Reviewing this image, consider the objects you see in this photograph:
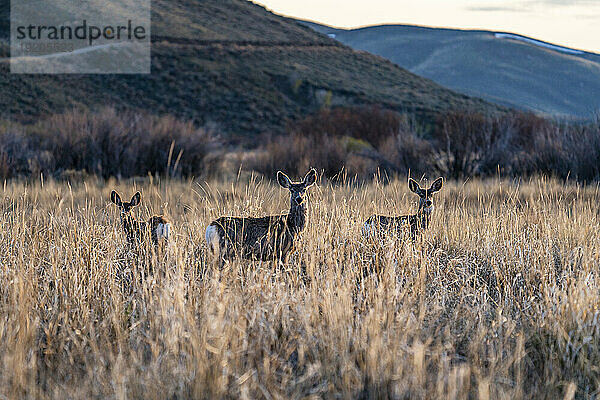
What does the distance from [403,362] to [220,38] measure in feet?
202

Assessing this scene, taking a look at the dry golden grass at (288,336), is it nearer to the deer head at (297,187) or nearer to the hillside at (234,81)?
the deer head at (297,187)

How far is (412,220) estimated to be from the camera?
631 centimetres

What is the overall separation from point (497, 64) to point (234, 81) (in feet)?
419

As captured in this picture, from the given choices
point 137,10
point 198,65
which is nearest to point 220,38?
point 198,65

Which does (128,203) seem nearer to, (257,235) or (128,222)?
(128,222)

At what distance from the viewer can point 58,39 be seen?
59719 mm

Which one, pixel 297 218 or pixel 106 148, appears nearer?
pixel 297 218

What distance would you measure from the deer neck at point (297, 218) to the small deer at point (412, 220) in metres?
0.74

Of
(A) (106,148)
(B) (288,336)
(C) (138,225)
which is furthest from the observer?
(A) (106,148)

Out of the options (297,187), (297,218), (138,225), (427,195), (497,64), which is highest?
(497,64)

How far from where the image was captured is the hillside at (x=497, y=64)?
149750mm

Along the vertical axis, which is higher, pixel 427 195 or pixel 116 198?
pixel 427 195

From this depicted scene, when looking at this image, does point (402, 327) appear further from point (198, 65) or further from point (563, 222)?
point (198, 65)

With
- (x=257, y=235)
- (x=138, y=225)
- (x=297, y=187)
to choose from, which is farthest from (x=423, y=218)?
(x=138, y=225)
